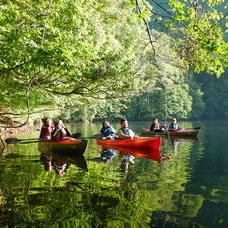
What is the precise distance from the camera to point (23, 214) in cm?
451

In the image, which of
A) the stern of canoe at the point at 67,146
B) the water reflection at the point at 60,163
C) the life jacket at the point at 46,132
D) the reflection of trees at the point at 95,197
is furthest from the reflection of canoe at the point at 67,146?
the reflection of trees at the point at 95,197

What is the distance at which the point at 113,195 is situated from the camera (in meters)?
5.61

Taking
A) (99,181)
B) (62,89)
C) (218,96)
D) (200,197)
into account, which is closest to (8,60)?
(99,181)

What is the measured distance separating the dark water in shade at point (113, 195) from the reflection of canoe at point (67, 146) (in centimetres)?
231

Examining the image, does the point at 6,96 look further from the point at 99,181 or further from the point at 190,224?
the point at 190,224

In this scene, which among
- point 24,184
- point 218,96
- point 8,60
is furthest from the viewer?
point 218,96

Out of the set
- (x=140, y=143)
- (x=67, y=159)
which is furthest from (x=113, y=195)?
(x=140, y=143)

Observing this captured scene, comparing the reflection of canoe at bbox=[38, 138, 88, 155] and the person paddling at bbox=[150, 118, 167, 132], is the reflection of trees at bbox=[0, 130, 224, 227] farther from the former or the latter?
the person paddling at bbox=[150, 118, 167, 132]

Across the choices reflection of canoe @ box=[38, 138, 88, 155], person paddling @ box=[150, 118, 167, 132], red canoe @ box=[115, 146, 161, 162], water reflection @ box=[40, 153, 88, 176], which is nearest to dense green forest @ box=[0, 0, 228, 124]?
reflection of canoe @ box=[38, 138, 88, 155]

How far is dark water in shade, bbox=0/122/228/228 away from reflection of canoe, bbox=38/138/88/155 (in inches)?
91.0

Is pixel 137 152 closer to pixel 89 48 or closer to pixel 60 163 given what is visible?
pixel 60 163

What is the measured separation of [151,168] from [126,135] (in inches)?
200

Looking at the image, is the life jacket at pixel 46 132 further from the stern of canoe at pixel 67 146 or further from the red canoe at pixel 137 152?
the red canoe at pixel 137 152

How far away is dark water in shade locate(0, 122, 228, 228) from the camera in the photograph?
172 inches
